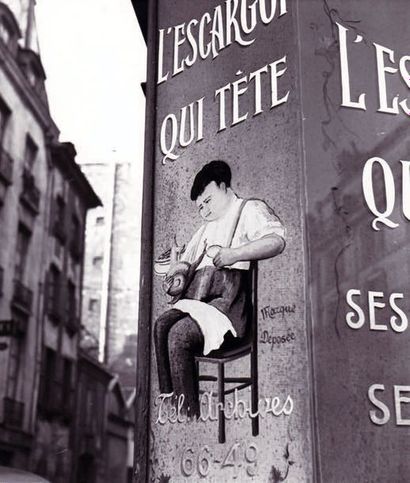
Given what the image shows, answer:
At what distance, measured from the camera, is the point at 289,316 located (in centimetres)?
521

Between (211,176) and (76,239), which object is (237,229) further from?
(76,239)

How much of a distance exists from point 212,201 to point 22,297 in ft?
17.6

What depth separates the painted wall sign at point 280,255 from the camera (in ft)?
16.6

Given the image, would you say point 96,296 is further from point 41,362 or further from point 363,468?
point 363,468

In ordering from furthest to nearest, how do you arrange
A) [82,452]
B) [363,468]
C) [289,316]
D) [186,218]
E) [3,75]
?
[3,75] < [82,452] < [186,218] < [289,316] < [363,468]

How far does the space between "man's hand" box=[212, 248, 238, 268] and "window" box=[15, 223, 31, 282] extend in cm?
562

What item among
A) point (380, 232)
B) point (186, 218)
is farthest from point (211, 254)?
point (380, 232)

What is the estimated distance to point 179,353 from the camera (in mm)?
5828

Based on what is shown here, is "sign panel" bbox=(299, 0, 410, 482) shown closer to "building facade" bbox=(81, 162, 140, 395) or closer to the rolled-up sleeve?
the rolled-up sleeve

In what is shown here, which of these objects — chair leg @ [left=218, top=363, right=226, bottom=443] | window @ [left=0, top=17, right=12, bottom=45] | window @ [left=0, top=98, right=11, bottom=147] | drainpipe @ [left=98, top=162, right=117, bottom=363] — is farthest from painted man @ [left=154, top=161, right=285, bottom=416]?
window @ [left=0, top=17, right=12, bottom=45]

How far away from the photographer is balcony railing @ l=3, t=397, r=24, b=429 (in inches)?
392

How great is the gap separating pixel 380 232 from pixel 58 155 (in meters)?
6.73

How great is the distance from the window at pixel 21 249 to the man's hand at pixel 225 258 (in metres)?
5.62

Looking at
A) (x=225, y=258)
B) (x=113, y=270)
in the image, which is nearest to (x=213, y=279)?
(x=225, y=258)
